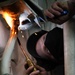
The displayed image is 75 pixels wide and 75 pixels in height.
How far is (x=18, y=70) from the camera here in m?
1.09

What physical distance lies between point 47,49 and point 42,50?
57 mm

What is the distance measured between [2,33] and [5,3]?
18.2 inches

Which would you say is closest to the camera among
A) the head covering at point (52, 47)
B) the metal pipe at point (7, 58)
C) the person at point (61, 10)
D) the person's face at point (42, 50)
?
the metal pipe at point (7, 58)

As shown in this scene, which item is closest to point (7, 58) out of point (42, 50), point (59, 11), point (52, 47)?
point (59, 11)

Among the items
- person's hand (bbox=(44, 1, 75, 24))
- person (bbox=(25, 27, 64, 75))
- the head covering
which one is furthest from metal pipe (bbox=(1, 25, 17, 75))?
the head covering

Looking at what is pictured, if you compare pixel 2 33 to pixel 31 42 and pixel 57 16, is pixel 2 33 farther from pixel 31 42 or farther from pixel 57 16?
pixel 57 16

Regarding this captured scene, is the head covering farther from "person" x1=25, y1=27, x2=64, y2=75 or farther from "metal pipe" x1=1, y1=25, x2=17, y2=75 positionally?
"metal pipe" x1=1, y1=25, x2=17, y2=75

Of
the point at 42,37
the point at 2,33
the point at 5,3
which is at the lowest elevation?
the point at 42,37

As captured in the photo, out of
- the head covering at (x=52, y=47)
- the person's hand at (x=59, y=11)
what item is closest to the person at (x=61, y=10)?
the person's hand at (x=59, y=11)

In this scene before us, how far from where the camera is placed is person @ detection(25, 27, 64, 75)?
95cm

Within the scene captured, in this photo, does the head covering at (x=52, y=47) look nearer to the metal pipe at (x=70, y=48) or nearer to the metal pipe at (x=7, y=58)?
the metal pipe at (x=70, y=48)

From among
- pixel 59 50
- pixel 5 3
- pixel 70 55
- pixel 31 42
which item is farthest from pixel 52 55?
pixel 5 3

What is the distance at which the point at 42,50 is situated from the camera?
1.09 meters

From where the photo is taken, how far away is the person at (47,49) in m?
0.95
